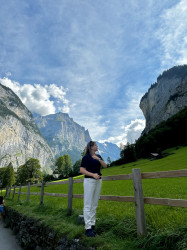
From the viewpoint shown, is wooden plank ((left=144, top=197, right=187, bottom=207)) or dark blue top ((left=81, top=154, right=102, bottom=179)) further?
dark blue top ((left=81, top=154, right=102, bottom=179))

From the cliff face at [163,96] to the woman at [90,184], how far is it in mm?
132850

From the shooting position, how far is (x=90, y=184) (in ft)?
14.5

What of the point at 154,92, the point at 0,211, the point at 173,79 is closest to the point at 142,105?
the point at 154,92

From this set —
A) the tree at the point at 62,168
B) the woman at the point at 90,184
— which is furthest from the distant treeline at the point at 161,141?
the woman at the point at 90,184

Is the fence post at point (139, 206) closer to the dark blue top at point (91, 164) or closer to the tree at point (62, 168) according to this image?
the dark blue top at point (91, 164)

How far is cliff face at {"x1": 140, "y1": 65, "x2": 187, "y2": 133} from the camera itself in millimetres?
131525

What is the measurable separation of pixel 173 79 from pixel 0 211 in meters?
177

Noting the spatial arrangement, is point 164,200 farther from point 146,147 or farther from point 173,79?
point 173,79

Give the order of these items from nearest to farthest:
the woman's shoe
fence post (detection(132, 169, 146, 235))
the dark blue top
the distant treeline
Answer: fence post (detection(132, 169, 146, 235)) → the woman's shoe → the dark blue top → the distant treeline

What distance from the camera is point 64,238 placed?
4504mm

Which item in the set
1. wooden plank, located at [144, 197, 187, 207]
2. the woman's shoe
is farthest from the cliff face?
the woman's shoe

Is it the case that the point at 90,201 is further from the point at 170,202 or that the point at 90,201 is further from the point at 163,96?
the point at 163,96

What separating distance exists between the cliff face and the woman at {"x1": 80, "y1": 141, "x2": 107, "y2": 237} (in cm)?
13285

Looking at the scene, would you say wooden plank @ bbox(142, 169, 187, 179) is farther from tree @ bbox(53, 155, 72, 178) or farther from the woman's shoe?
tree @ bbox(53, 155, 72, 178)
